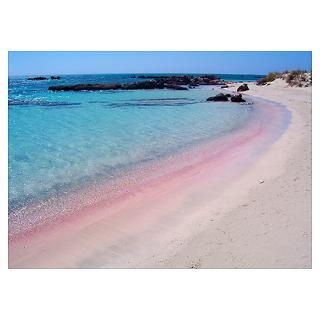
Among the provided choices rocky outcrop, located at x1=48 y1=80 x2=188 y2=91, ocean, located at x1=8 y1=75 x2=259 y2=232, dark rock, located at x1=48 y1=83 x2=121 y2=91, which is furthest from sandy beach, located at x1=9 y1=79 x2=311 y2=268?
rocky outcrop, located at x1=48 y1=80 x2=188 y2=91

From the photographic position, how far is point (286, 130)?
9430 mm

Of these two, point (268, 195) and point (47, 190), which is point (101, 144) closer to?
point (47, 190)

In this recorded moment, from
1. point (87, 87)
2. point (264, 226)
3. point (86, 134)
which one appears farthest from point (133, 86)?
point (264, 226)

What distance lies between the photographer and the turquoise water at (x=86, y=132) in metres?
6.40

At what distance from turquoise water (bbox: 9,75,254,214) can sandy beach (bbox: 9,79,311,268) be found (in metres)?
1.18

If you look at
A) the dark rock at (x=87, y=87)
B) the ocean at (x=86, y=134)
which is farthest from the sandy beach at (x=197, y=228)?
the dark rock at (x=87, y=87)

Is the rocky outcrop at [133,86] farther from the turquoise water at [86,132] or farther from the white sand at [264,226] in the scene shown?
the white sand at [264,226]

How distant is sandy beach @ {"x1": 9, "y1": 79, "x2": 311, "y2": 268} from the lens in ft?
13.0

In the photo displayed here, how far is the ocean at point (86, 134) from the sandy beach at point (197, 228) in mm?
1068

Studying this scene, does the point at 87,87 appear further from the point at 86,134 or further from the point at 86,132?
the point at 86,134

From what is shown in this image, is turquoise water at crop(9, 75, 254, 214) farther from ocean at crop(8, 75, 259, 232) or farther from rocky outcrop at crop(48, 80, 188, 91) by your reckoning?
rocky outcrop at crop(48, 80, 188, 91)
